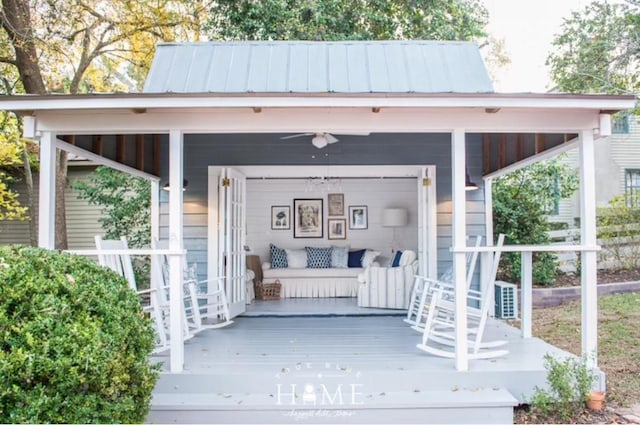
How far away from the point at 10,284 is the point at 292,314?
4567 mm

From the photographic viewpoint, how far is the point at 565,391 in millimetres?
3730

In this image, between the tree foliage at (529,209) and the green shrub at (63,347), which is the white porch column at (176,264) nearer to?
the green shrub at (63,347)

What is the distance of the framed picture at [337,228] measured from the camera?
10.1 meters

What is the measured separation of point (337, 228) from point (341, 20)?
13.5 ft

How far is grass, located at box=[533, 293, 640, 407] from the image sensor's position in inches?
182

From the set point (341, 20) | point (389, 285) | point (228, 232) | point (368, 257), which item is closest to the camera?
point (228, 232)

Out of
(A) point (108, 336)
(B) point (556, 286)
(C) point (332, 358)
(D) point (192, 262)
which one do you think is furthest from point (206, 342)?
(B) point (556, 286)

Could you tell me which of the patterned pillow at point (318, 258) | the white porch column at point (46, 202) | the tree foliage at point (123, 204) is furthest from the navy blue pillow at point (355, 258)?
the white porch column at point (46, 202)

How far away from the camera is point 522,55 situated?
1559 centimetres

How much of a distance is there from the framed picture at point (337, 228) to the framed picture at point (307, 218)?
17 centimetres

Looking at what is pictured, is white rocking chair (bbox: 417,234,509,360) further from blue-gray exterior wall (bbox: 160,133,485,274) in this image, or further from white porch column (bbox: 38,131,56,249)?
white porch column (bbox: 38,131,56,249)

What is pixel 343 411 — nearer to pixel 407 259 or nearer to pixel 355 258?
pixel 407 259

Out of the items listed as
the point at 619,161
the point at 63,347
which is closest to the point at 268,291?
the point at 63,347

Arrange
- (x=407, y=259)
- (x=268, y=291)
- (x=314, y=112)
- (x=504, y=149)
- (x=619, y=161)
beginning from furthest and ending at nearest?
(x=619, y=161) → (x=268, y=291) → (x=407, y=259) → (x=504, y=149) → (x=314, y=112)
